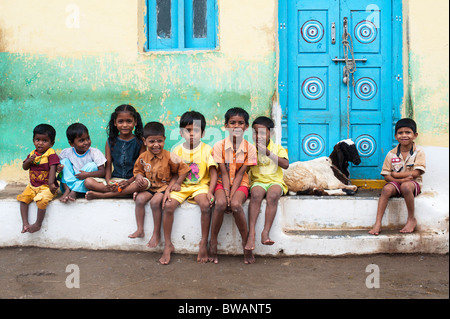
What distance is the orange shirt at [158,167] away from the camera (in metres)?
3.96

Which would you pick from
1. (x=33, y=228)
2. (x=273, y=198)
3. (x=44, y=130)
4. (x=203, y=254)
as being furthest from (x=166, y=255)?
(x=44, y=130)

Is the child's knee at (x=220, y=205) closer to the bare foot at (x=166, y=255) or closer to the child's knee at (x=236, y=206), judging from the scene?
the child's knee at (x=236, y=206)

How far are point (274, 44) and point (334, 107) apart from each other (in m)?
0.95

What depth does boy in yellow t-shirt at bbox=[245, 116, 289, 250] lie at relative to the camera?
152 inches

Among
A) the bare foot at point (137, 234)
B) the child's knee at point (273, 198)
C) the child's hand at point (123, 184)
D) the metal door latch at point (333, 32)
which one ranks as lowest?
the bare foot at point (137, 234)

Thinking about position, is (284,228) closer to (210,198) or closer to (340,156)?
(210,198)

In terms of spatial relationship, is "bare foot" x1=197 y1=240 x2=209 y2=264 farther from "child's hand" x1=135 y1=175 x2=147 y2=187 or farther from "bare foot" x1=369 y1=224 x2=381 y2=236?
"bare foot" x1=369 y1=224 x2=381 y2=236

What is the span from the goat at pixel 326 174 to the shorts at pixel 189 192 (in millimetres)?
900

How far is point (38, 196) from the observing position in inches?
162

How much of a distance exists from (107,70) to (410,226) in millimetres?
3467

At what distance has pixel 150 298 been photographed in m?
3.09

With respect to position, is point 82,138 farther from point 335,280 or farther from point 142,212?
point 335,280

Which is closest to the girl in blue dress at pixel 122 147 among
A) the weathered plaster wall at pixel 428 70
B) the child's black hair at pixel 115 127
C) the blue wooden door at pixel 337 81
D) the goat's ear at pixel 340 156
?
the child's black hair at pixel 115 127

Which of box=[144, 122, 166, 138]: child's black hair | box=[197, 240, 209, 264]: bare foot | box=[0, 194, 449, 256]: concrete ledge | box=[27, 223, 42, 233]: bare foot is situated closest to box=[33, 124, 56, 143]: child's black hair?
box=[0, 194, 449, 256]: concrete ledge
